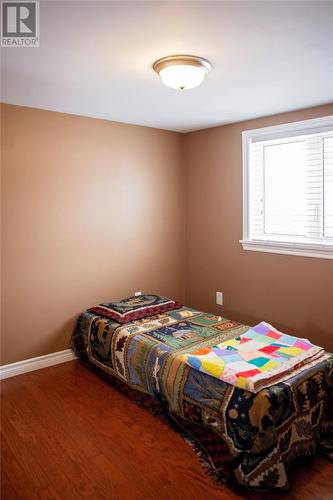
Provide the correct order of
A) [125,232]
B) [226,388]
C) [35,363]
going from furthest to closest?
[125,232] → [35,363] → [226,388]

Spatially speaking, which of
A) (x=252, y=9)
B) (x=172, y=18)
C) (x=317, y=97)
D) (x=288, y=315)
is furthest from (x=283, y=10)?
(x=288, y=315)

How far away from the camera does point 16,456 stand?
7.28ft

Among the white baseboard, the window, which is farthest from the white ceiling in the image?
the white baseboard

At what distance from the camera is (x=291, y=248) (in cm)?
342

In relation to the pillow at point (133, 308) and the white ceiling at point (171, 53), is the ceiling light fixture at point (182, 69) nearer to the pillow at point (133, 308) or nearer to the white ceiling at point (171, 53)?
the white ceiling at point (171, 53)

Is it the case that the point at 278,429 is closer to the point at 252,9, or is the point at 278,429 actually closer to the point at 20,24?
the point at 252,9

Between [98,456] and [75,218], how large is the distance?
6.57 feet

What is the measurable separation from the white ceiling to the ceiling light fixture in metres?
0.06

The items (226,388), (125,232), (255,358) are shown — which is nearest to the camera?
(226,388)

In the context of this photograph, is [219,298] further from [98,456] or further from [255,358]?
[98,456]

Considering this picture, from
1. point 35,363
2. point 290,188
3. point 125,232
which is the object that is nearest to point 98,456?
point 35,363

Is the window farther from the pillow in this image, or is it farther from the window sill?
the pillow

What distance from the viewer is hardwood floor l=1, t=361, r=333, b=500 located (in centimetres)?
196

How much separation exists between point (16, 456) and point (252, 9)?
8.50 feet
